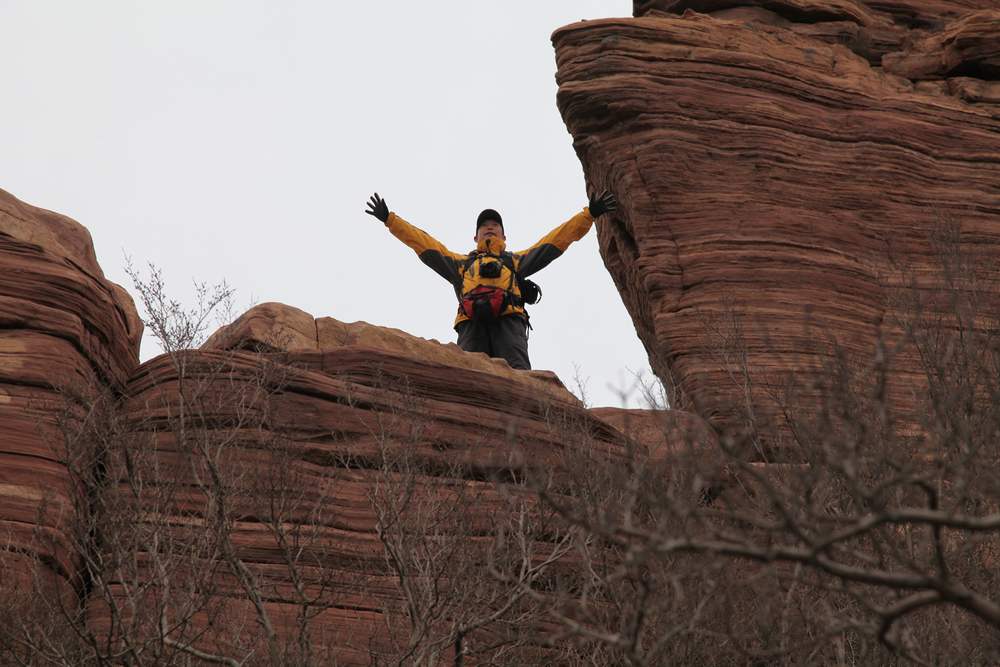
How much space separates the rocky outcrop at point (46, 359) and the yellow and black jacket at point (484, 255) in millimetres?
4968

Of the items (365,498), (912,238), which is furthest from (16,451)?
(912,238)

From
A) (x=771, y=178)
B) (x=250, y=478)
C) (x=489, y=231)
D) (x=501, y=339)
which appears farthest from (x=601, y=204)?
(x=250, y=478)

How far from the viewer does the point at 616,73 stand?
2200 cm

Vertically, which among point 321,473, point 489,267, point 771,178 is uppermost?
point 771,178

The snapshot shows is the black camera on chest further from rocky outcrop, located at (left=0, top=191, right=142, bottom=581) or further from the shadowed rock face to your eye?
rocky outcrop, located at (left=0, top=191, right=142, bottom=581)

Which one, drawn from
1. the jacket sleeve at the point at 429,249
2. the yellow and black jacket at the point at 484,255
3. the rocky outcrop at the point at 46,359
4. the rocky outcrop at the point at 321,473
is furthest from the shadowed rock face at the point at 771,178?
the rocky outcrop at the point at 46,359

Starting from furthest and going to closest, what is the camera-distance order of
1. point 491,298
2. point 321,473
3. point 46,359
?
point 491,298 < point 321,473 < point 46,359

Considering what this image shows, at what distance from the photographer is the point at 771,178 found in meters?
21.5

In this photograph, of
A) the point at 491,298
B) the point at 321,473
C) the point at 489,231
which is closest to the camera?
the point at 321,473

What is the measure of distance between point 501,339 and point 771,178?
201 inches

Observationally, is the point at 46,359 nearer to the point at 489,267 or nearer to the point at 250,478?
the point at 250,478

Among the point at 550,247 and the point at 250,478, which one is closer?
the point at 250,478

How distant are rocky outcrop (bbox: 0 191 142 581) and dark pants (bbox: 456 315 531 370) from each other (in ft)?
17.1

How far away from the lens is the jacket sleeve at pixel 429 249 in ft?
69.2
